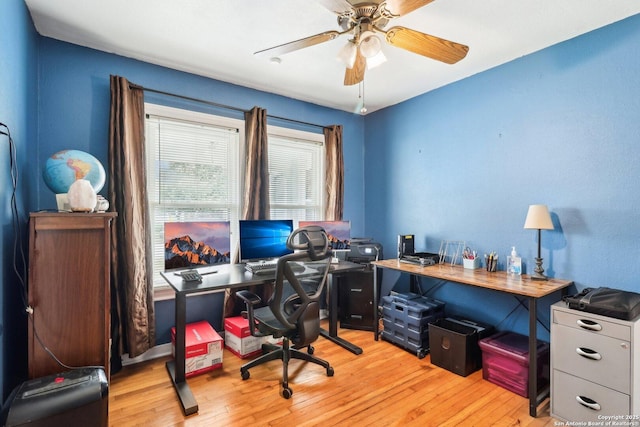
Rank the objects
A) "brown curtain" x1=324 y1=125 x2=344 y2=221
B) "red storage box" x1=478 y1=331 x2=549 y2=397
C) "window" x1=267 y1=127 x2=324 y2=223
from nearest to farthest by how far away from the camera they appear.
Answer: "red storage box" x1=478 y1=331 x2=549 y2=397 → "window" x1=267 y1=127 x2=324 y2=223 → "brown curtain" x1=324 y1=125 x2=344 y2=221

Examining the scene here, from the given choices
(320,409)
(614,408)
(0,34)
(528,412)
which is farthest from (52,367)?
(614,408)

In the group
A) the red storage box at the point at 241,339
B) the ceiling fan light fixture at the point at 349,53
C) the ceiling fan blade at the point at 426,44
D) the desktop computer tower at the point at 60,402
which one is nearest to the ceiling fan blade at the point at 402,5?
the ceiling fan blade at the point at 426,44

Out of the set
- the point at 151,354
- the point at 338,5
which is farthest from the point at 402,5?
the point at 151,354

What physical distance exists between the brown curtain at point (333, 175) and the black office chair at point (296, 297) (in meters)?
1.48

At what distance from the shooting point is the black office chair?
2002 millimetres

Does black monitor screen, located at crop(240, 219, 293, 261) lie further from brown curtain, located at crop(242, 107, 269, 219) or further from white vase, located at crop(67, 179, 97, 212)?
white vase, located at crop(67, 179, 97, 212)

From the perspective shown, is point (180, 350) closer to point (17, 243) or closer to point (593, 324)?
point (17, 243)

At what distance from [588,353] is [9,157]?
11.4ft

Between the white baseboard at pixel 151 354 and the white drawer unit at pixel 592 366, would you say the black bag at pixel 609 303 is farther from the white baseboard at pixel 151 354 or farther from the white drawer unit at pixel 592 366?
the white baseboard at pixel 151 354

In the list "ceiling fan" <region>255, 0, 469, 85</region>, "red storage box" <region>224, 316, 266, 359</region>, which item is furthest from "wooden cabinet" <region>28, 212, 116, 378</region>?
"ceiling fan" <region>255, 0, 469, 85</region>

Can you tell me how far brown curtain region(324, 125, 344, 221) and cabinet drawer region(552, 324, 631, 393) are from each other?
7.68 ft

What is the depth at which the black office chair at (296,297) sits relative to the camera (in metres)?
2.00

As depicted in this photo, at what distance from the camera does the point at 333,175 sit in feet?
12.1

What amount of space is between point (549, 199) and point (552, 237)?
0.30 meters
